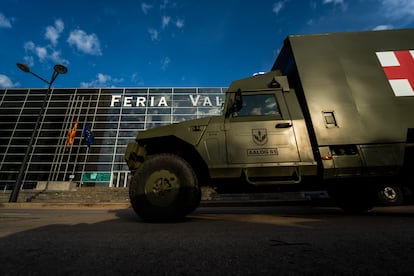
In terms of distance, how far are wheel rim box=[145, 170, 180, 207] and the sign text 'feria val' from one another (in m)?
24.0

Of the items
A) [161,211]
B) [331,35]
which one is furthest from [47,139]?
[331,35]

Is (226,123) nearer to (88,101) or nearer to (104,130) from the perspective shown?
(104,130)

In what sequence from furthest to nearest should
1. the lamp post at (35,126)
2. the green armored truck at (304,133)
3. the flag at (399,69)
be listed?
1. the lamp post at (35,126)
2. the flag at (399,69)
3. the green armored truck at (304,133)

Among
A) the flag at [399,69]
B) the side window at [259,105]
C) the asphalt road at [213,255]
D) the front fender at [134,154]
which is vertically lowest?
the asphalt road at [213,255]

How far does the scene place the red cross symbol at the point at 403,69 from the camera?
129 inches

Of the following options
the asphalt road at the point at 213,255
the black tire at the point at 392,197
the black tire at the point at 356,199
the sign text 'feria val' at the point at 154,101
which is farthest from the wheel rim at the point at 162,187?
the sign text 'feria val' at the point at 154,101

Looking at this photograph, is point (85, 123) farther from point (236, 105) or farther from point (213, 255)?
point (213, 255)

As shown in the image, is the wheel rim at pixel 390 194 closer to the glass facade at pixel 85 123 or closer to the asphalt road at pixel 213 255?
the asphalt road at pixel 213 255

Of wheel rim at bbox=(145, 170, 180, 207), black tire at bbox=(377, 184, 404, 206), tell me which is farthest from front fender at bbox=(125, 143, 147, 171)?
black tire at bbox=(377, 184, 404, 206)

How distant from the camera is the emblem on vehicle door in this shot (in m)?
3.04

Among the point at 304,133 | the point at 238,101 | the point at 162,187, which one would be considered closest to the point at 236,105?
the point at 238,101

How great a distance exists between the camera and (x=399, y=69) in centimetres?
332

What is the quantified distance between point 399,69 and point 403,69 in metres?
0.06

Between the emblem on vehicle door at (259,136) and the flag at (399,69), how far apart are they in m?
2.22
